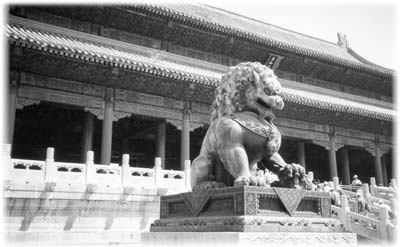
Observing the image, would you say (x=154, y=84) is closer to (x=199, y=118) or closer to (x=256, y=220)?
(x=199, y=118)

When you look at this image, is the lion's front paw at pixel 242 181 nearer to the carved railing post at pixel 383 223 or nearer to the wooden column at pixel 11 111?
the carved railing post at pixel 383 223

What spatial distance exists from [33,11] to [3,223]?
26.2ft

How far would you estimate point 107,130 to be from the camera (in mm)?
11617

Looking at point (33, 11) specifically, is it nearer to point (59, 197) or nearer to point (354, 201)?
point (59, 197)

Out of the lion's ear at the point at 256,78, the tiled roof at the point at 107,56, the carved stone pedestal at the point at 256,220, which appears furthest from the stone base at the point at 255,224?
the tiled roof at the point at 107,56

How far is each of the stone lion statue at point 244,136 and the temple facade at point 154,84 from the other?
714 centimetres

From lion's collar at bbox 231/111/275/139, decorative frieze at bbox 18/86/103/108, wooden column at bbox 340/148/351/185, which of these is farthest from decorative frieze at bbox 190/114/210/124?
lion's collar at bbox 231/111/275/139

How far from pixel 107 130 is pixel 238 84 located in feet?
27.5

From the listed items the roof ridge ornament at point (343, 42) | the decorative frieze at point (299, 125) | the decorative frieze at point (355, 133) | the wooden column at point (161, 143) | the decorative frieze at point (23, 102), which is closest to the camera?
the decorative frieze at point (23, 102)

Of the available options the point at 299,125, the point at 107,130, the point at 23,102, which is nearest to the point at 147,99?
the point at 107,130

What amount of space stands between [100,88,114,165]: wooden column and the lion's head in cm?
796

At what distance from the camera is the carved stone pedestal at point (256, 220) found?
288 centimetres

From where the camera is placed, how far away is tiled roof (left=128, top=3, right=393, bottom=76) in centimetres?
1407

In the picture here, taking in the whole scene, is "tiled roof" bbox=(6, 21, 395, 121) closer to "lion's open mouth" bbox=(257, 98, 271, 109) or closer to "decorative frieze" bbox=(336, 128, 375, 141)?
"decorative frieze" bbox=(336, 128, 375, 141)
